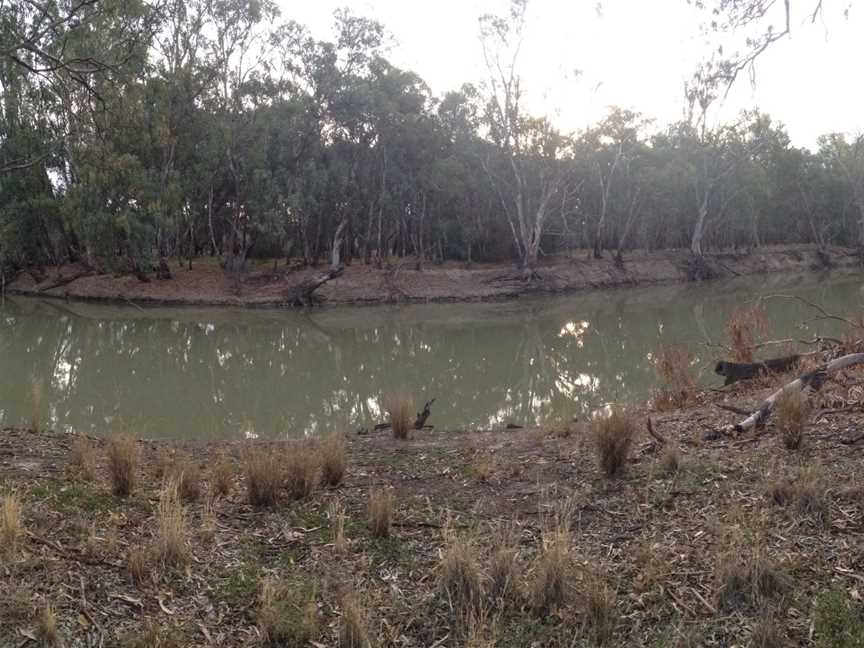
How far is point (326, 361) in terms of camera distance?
722 inches

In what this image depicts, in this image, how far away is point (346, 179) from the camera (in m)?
34.9

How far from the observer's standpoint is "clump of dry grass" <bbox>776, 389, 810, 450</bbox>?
5352 millimetres

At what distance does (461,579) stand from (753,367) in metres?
7.00

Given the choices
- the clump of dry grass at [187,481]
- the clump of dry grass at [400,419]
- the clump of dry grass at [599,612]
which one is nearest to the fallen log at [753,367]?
the clump of dry grass at [400,419]

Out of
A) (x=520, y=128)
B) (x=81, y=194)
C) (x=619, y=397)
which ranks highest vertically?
(x=520, y=128)

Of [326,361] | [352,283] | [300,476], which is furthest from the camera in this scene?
[352,283]

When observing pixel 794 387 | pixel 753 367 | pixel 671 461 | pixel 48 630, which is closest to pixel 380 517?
pixel 48 630

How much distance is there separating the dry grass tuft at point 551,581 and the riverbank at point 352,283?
2970cm

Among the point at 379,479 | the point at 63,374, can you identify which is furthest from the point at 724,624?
the point at 63,374

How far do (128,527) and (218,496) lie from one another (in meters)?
0.78

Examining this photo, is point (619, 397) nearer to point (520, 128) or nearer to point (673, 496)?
point (673, 496)

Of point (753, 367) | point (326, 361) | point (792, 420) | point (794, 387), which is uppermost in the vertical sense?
point (794, 387)

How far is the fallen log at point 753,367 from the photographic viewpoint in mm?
9125

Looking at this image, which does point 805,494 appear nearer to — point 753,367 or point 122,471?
point 122,471
